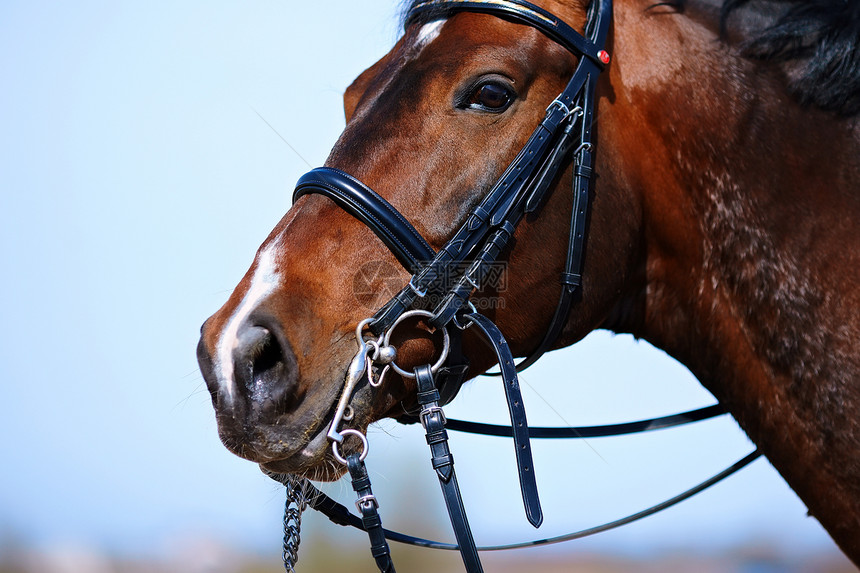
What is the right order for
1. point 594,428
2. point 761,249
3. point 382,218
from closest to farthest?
1. point 382,218
2. point 761,249
3. point 594,428

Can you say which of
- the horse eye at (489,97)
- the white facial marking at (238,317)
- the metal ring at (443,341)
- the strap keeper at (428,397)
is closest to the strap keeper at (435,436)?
the strap keeper at (428,397)

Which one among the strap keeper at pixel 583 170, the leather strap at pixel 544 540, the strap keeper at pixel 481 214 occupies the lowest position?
the leather strap at pixel 544 540

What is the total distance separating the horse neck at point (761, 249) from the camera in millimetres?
2396

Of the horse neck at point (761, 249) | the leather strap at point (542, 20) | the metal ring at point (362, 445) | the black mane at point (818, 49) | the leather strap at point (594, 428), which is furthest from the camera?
the leather strap at point (594, 428)

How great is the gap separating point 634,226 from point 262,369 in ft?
4.80

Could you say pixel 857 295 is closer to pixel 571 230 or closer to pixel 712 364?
pixel 712 364

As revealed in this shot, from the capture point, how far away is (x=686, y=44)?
105 inches

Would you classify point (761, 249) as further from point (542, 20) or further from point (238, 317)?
point (238, 317)

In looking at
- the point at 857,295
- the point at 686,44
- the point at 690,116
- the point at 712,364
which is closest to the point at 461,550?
the point at 712,364

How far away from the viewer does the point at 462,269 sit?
2473 mm

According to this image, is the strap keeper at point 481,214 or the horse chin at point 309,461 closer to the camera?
the horse chin at point 309,461

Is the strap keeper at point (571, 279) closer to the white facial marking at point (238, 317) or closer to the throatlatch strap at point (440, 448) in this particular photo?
the throatlatch strap at point (440, 448)

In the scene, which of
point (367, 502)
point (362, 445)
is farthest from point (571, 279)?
point (367, 502)

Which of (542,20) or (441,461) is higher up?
(542,20)
